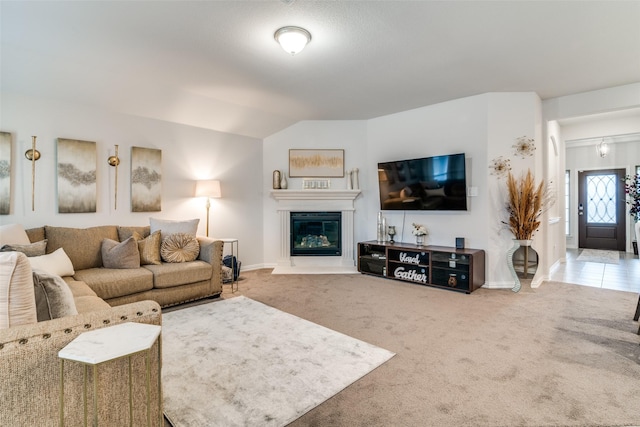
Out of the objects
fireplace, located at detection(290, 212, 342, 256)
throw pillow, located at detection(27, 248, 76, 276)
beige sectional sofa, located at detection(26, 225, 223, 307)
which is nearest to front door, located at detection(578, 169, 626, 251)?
fireplace, located at detection(290, 212, 342, 256)

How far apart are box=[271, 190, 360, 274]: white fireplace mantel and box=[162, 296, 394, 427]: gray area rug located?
7.10 feet

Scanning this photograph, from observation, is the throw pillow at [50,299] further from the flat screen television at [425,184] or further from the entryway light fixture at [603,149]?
the entryway light fixture at [603,149]

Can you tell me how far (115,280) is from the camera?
→ 296 centimetres

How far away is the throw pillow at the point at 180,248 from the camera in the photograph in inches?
140

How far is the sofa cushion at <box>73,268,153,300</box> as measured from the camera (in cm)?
288

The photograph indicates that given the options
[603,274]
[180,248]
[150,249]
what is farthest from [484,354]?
[603,274]

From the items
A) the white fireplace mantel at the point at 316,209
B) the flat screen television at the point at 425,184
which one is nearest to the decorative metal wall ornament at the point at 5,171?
the white fireplace mantel at the point at 316,209

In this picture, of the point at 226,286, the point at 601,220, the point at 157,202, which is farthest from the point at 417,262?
the point at 601,220

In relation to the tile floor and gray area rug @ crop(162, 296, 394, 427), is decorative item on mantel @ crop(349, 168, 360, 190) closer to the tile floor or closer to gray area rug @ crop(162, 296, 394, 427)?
gray area rug @ crop(162, 296, 394, 427)

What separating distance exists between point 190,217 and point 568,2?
4699 mm

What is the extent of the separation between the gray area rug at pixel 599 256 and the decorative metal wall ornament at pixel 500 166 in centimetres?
342

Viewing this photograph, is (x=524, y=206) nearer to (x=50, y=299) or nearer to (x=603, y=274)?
(x=603, y=274)

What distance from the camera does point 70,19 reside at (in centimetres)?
246

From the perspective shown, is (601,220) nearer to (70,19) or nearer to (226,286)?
(226,286)
